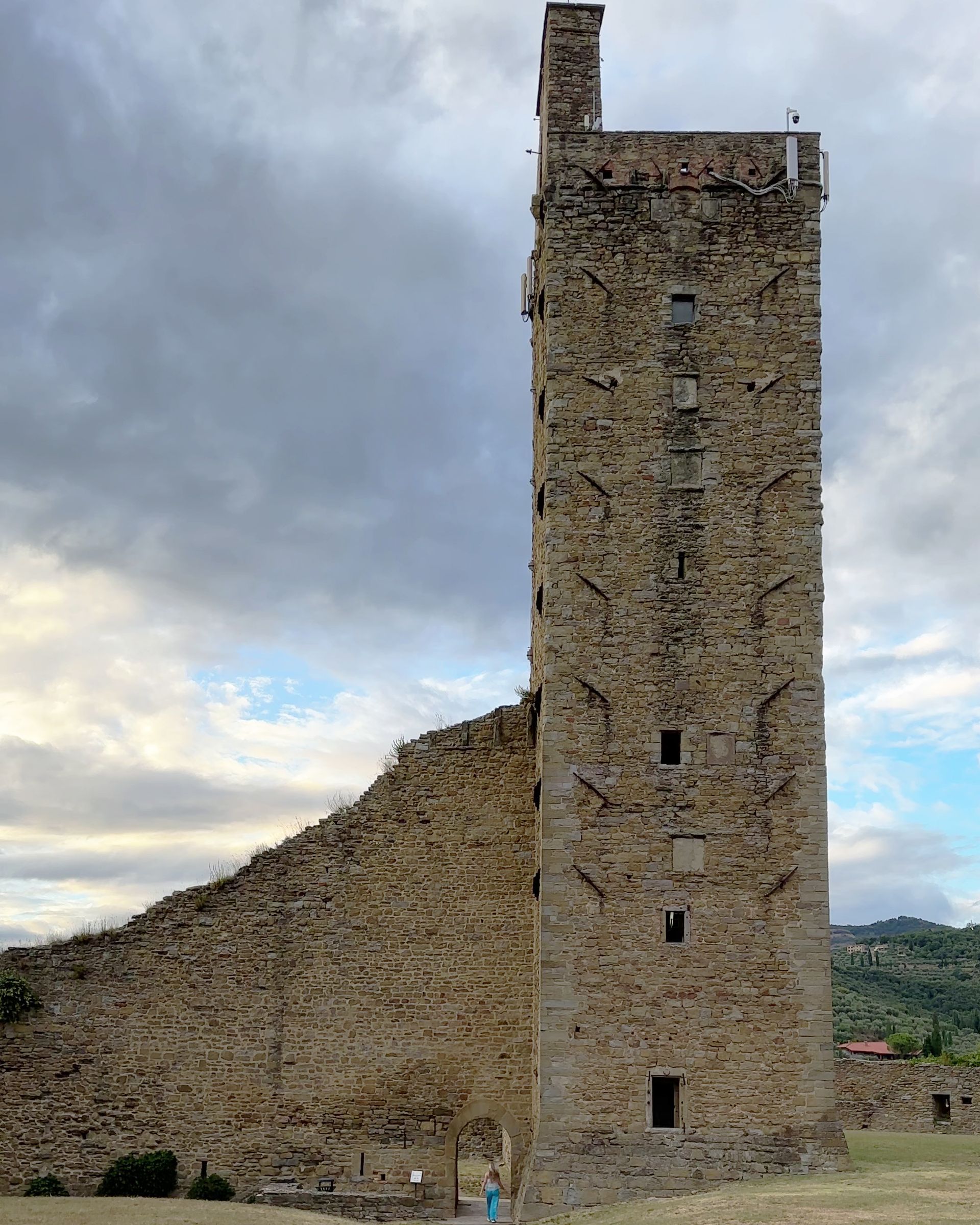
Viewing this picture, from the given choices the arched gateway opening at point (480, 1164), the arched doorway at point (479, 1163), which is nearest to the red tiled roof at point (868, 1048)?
the arched doorway at point (479, 1163)

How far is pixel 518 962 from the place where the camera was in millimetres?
22688

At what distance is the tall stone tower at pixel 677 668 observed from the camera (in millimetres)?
19469

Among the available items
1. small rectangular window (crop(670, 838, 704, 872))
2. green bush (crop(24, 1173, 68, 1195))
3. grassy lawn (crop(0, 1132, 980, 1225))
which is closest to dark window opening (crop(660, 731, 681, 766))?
small rectangular window (crop(670, 838, 704, 872))

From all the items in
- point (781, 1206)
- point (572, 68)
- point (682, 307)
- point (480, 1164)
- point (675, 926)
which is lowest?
point (480, 1164)

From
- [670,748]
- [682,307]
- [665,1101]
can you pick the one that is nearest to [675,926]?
[665,1101]

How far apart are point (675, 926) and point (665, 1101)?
2457 mm

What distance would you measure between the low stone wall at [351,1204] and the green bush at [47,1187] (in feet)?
10.1

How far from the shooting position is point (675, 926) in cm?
2003

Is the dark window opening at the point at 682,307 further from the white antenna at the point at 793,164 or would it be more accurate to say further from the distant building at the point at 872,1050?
the distant building at the point at 872,1050

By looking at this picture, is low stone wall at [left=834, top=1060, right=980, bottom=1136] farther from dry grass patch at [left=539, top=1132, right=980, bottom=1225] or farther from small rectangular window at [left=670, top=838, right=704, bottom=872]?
small rectangular window at [left=670, top=838, right=704, bottom=872]

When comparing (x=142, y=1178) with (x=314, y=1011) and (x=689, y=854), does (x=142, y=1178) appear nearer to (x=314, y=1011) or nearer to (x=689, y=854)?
(x=314, y=1011)

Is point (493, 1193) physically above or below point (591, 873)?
below

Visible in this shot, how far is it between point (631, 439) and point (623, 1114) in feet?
33.2

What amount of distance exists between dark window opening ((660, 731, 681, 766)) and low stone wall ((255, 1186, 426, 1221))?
8109 millimetres
